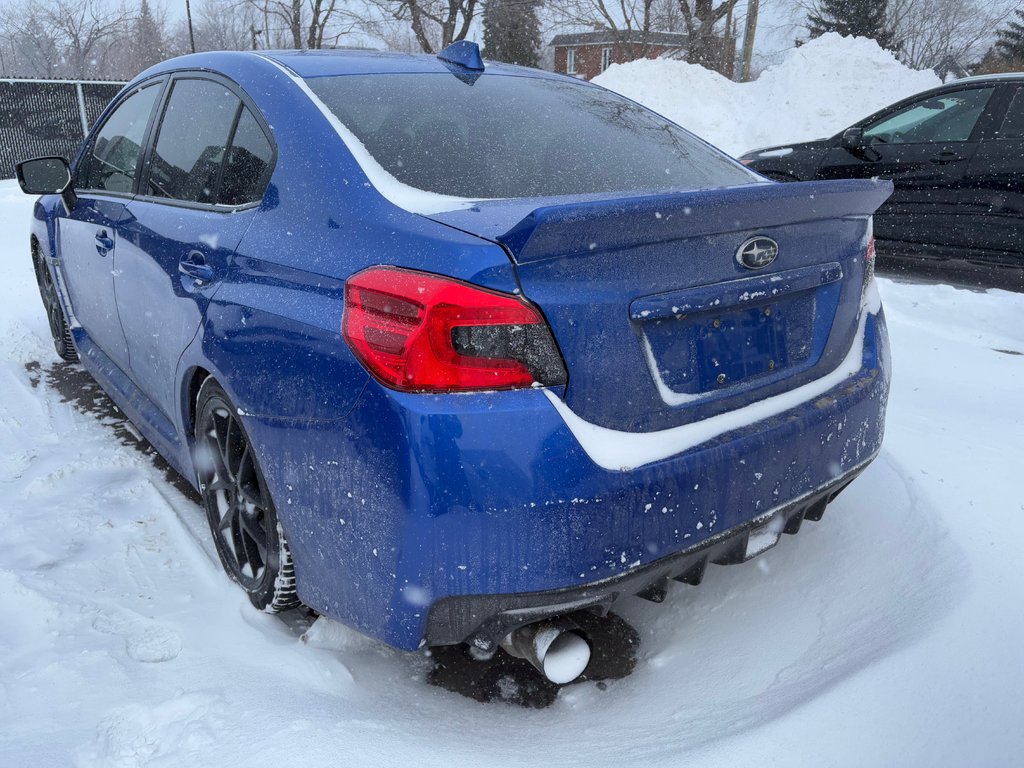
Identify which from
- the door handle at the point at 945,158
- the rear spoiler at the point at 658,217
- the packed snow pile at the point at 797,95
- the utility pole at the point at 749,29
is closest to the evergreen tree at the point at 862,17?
the utility pole at the point at 749,29

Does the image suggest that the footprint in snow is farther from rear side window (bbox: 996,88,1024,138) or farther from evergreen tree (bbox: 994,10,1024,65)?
evergreen tree (bbox: 994,10,1024,65)

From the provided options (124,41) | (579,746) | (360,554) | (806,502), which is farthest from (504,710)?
(124,41)

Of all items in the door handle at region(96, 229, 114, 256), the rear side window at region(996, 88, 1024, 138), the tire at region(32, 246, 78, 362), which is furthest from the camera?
the rear side window at region(996, 88, 1024, 138)

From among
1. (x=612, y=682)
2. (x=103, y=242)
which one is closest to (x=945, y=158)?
(x=612, y=682)

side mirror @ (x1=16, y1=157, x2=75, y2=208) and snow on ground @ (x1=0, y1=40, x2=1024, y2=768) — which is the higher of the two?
side mirror @ (x1=16, y1=157, x2=75, y2=208)

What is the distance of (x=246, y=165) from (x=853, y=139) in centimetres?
601

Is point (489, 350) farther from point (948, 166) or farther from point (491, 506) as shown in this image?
point (948, 166)

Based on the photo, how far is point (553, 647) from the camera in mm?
1972

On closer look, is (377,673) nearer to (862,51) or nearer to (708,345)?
(708,345)

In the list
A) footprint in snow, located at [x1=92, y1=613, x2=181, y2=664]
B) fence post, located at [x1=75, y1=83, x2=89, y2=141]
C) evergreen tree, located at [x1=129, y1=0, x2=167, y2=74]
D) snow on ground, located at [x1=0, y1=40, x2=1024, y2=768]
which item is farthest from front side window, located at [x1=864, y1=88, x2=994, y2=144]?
evergreen tree, located at [x1=129, y1=0, x2=167, y2=74]

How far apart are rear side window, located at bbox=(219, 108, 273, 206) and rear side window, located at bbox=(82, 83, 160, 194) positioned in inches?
37.7

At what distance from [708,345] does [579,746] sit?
97 centimetres

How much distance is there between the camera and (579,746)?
6.35 ft

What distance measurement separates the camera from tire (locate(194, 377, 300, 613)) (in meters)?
2.24
